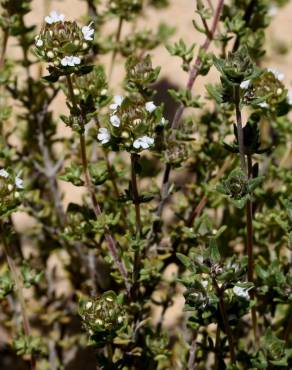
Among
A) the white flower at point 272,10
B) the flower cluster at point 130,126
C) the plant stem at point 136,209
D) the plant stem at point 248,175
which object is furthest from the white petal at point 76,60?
the white flower at point 272,10

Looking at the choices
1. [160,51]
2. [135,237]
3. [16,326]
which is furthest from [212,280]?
[160,51]

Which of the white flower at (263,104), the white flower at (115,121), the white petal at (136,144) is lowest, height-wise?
the white petal at (136,144)

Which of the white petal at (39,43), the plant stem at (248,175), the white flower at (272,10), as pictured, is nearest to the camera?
the plant stem at (248,175)

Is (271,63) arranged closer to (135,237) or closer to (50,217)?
(50,217)

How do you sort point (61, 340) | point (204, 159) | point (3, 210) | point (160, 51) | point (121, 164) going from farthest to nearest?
1. point (160, 51)
2. point (121, 164)
3. point (61, 340)
4. point (204, 159)
5. point (3, 210)

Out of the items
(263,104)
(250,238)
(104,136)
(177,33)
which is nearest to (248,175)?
(250,238)

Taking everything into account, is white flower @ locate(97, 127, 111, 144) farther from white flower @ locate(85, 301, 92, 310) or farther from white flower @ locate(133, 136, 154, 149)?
white flower @ locate(85, 301, 92, 310)

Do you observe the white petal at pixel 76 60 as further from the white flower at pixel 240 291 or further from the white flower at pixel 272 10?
the white flower at pixel 272 10

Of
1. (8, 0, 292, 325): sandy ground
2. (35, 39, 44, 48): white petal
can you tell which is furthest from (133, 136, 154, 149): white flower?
(8, 0, 292, 325): sandy ground
